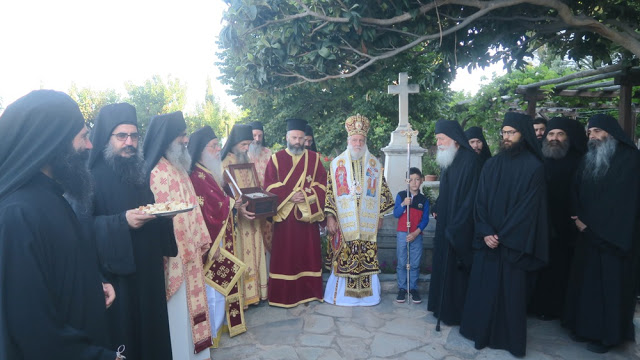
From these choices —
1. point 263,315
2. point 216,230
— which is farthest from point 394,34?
point 263,315

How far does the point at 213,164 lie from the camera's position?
4.71m

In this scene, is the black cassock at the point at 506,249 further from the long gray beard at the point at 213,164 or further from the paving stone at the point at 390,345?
the long gray beard at the point at 213,164

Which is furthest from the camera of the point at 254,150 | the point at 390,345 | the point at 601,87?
the point at 601,87

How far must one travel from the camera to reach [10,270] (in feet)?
5.37

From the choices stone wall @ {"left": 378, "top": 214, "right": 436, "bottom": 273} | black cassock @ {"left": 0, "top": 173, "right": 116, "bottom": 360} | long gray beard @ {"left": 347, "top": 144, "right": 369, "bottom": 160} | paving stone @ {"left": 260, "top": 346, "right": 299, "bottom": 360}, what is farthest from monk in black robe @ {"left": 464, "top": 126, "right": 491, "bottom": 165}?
black cassock @ {"left": 0, "top": 173, "right": 116, "bottom": 360}

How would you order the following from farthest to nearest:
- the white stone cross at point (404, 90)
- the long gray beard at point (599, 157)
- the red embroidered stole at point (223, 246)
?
the white stone cross at point (404, 90), the red embroidered stole at point (223, 246), the long gray beard at point (599, 157)

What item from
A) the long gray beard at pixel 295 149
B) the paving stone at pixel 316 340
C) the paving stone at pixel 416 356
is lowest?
the paving stone at pixel 416 356

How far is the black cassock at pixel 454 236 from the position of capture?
15.3 feet

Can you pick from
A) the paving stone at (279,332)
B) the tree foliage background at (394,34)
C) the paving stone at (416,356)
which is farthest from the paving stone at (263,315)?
the tree foliage background at (394,34)

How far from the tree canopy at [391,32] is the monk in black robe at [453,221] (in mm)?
1005

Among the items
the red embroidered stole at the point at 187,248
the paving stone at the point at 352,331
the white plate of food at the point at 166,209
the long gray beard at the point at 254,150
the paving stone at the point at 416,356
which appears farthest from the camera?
the long gray beard at the point at 254,150

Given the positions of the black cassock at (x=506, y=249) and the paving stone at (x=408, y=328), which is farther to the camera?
the paving stone at (x=408, y=328)

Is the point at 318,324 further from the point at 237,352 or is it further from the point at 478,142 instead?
the point at 478,142

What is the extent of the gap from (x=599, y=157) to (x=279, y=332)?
4.09 metres
